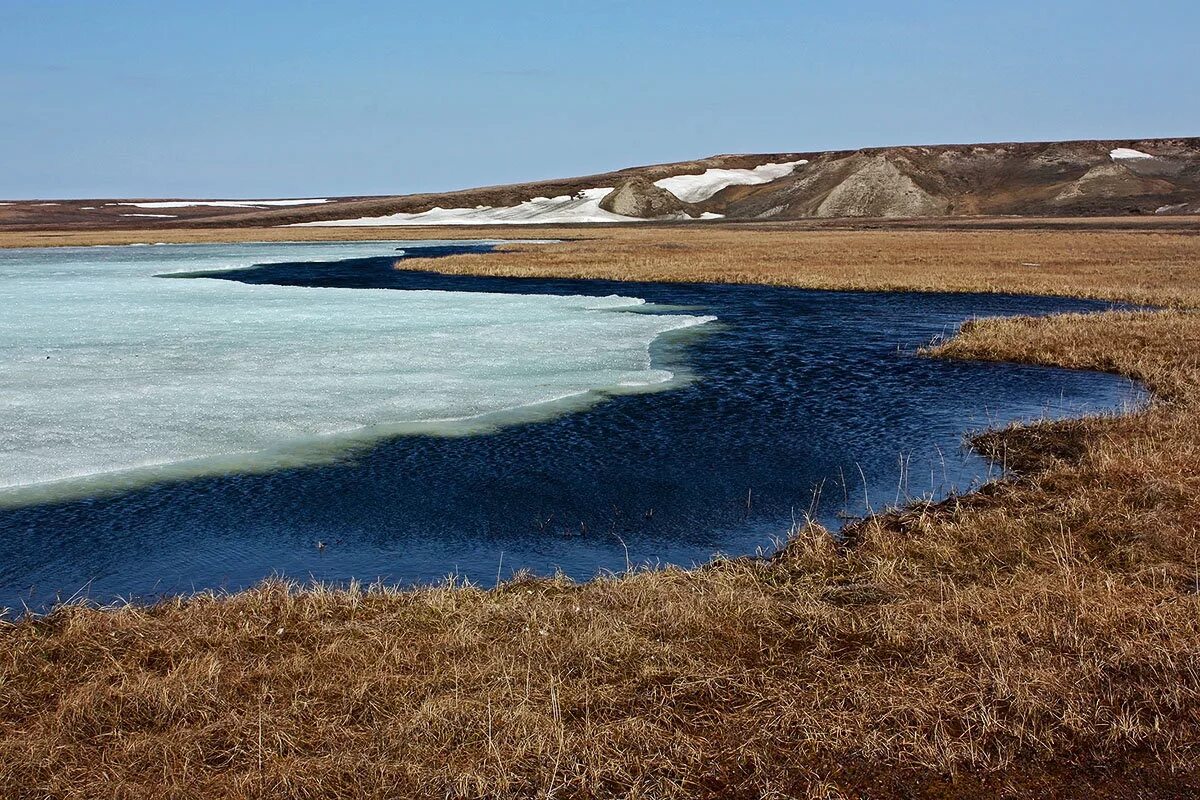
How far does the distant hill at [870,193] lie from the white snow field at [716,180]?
0.28 meters

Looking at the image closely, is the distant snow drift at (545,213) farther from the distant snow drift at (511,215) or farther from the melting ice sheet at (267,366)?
the melting ice sheet at (267,366)

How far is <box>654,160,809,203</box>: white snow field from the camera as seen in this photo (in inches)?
5625

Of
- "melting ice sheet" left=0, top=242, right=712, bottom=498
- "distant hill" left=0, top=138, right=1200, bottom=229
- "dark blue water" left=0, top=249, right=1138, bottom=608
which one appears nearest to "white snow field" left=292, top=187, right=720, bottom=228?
"distant hill" left=0, top=138, right=1200, bottom=229

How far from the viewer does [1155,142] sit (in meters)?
138

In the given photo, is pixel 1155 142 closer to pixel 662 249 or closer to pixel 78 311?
pixel 662 249

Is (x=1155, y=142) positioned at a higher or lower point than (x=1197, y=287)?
higher

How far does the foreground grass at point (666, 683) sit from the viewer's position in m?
5.18

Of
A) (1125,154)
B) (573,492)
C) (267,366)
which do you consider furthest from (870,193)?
(573,492)

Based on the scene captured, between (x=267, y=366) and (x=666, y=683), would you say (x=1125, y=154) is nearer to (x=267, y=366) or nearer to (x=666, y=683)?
(x=267, y=366)

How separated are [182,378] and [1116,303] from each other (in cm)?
2639

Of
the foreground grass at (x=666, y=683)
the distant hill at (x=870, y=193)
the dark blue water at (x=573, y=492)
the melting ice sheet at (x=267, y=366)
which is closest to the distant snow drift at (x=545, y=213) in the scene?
the distant hill at (x=870, y=193)

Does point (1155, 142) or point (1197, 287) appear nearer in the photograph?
point (1197, 287)

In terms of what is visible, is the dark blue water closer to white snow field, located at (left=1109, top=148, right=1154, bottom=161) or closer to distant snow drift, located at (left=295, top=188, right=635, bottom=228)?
distant snow drift, located at (left=295, top=188, right=635, bottom=228)

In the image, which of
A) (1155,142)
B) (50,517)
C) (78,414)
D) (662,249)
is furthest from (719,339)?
(1155,142)
